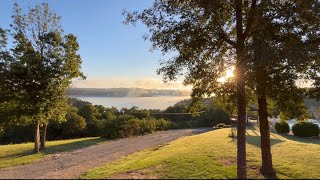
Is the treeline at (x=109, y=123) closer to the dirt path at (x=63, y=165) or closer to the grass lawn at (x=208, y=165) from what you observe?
the dirt path at (x=63, y=165)

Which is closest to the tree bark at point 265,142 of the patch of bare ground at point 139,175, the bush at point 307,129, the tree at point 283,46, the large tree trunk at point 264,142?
the large tree trunk at point 264,142

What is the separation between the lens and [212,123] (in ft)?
150

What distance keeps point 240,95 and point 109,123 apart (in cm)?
2107

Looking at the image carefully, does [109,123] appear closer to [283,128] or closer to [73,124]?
[73,124]

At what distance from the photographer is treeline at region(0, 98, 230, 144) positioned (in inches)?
1232

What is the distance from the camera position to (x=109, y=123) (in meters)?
31.3

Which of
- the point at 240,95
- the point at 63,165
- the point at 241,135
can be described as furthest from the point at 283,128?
the point at 63,165

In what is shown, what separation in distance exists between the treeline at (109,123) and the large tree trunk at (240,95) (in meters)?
12.7

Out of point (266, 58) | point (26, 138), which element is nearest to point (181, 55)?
point (266, 58)

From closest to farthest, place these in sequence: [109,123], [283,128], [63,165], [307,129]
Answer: [63,165] < [307,129] < [109,123] < [283,128]

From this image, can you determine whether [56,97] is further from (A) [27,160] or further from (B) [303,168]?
(B) [303,168]

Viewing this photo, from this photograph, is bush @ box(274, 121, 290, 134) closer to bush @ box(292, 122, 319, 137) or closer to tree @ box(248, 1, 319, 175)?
bush @ box(292, 122, 319, 137)

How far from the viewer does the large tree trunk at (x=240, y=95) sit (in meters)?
11.4

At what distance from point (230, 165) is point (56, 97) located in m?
11.9
